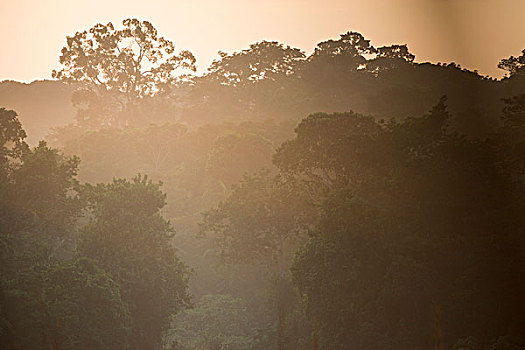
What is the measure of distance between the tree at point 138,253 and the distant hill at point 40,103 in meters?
65.4

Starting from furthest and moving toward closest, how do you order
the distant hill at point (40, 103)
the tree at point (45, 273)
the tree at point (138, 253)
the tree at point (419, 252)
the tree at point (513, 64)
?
1. the distant hill at point (40, 103)
2. the tree at point (513, 64)
3. the tree at point (138, 253)
4. the tree at point (419, 252)
5. the tree at point (45, 273)

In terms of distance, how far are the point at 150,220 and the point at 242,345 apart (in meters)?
8.00

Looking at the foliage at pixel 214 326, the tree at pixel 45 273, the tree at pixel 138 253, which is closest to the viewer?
the tree at pixel 45 273

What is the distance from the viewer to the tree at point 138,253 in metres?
26.9

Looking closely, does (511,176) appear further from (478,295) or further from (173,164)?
(173,164)

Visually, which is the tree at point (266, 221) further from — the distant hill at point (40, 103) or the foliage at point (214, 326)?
the distant hill at point (40, 103)

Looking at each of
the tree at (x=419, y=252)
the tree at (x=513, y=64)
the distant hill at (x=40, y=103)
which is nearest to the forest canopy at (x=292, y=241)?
the tree at (x=419, y=252)

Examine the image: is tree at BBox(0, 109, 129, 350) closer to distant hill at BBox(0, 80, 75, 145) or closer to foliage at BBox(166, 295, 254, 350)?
foliage at BBox(166, 295, 254, 350)

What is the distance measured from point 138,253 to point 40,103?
81000 millimetres

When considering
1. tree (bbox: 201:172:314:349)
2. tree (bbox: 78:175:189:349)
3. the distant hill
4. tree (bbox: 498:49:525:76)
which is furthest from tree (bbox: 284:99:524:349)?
the distant hill

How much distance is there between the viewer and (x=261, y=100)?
64.8 metres

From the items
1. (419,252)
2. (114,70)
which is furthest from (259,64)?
(419,252)

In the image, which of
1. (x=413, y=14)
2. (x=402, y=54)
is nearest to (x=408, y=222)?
(x=413, y=14)

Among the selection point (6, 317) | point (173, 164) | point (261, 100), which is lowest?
point (6, 317)
